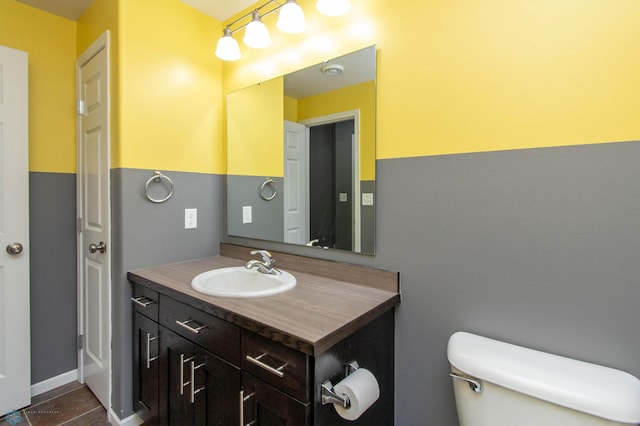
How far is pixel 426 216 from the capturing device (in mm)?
1195

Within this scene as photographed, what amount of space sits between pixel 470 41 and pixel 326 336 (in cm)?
110

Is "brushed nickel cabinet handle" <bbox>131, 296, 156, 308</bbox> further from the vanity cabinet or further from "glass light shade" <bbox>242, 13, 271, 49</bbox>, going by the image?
"glass light shade" <bbox>242, 13, 271, 49</bbox>

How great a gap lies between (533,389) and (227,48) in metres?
1.90

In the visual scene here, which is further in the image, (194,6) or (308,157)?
(194,6)

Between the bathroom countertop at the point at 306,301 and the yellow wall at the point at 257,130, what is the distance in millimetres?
555

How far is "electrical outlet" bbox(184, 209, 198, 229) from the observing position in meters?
1.83

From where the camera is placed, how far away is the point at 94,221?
1.81 metres

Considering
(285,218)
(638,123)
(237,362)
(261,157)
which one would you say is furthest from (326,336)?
(261,157)

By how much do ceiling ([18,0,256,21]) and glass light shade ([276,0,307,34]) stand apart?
0.47 m

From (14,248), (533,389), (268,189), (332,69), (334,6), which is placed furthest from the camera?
(268,189)

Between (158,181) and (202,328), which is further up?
(158,181)

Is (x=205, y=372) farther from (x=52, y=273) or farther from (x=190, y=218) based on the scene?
(x=52, y=273)

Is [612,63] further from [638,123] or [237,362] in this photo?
[237,362]

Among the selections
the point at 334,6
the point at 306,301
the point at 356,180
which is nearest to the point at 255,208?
the point at 356,180
